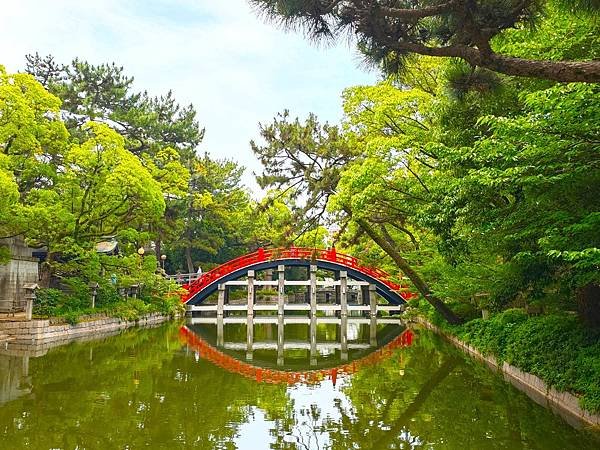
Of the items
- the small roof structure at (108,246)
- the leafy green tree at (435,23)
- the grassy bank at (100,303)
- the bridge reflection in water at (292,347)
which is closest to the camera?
the leafy green tree at (435,23)

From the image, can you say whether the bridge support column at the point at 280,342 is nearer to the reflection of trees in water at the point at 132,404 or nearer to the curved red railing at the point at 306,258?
the reflection of trees in water at the point at 132,404

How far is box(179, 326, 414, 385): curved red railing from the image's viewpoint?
39.5 ft

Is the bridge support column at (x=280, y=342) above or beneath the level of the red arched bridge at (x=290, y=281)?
beneath

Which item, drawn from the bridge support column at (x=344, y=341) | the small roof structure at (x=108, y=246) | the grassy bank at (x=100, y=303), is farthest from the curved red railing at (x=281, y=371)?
the small roof structure at (x=108, y=246)

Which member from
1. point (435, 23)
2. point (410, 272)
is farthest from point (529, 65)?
point (410, 272)

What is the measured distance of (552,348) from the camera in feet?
29.9

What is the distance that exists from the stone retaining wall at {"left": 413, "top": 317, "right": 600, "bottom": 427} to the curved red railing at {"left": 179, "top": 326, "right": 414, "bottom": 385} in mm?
3309

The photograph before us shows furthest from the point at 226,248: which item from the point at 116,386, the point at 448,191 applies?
the point at 448,191

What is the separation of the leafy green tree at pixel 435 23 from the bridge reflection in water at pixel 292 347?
7863 millimetres

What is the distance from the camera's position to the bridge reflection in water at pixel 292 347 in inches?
523

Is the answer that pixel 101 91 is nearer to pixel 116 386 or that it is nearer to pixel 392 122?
pixel 392 122

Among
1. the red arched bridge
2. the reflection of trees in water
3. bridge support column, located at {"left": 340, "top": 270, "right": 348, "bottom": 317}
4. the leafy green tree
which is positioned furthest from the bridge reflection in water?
the leafy green tree

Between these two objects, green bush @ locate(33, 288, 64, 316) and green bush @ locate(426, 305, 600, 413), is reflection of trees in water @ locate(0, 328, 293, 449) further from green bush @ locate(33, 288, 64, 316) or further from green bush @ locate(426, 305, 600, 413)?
green bush @ locate(426, 305, 600, 413)

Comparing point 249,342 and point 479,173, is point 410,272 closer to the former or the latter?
point 249,342
